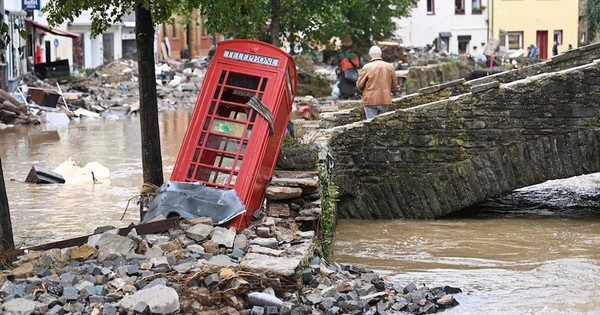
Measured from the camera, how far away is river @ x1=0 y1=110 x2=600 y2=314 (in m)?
10.1

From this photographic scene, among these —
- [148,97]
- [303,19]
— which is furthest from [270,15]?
[148,97]

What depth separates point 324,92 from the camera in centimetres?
3562

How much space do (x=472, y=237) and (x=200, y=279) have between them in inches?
243

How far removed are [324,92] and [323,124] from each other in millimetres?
18896

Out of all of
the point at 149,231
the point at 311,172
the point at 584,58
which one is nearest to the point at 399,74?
the point at 584,58

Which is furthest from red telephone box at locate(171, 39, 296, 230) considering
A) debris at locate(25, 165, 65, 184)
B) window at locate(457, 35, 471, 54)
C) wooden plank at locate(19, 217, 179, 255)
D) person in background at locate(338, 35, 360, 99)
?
window at locate(457, 35, 471, 54)

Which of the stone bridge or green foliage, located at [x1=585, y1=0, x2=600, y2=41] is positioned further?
green foliage, located at [x1=585, y1=0, x2=600, y2=41]

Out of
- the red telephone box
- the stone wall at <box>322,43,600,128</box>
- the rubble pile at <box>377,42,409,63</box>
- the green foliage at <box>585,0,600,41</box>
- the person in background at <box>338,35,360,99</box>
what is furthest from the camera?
the rubble pile at <box>377,42,409,63</box>

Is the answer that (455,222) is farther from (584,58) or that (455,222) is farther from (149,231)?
(149,231)

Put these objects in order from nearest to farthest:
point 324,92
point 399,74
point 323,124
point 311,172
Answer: point 311,172 → point 323,124 → point 399,74 → point 324,92

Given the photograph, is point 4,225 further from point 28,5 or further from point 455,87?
point 28,5

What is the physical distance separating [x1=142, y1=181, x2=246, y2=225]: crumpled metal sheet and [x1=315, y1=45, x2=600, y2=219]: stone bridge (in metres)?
4.28

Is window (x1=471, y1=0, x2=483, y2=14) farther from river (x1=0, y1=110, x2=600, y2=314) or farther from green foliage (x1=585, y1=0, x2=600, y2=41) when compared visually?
river (x1=0, y1=110, x2=600, y2=314)

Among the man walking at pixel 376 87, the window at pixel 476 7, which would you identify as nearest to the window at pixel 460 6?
the window at pixel 476 7
